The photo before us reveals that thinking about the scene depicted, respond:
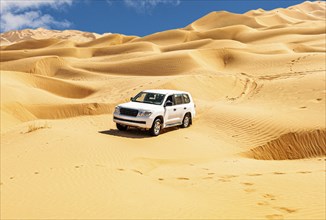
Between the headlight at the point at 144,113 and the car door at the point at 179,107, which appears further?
the car door at the point at 179,107

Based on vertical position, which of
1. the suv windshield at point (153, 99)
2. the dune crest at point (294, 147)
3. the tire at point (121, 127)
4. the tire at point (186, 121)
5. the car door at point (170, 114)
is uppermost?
the suv windshield at point (153, 99)

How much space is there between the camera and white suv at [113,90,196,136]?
13617 mm

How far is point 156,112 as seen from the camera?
1376 centimetres

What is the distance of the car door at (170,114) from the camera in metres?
14.4

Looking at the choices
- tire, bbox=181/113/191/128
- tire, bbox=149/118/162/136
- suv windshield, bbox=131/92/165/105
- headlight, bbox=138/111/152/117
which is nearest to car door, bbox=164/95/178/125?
suv windshield, bbox=131/92/165/105

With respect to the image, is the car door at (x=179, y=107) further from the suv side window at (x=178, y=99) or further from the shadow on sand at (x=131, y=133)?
the shadow on sand at (x=131, y=133)

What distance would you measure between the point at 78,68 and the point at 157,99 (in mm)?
26199

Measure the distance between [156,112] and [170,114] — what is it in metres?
0.99

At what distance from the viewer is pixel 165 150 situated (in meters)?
12.5

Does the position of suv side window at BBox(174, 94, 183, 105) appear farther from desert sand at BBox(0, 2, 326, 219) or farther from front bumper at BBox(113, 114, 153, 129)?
front bumper at BBox(113, 114, 153, 129)

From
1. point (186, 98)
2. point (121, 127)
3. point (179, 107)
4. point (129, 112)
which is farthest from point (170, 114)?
point (121, 127)

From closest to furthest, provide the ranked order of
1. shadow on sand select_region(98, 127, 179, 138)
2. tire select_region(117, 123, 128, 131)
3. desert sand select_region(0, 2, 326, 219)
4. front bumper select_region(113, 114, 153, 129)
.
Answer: desert sand select_region(0, 2, 326, 219)
front bumper select_region(113, 114, 153, 129)
shadow on sand select_region(98, 127, 179, 138)
tire select_region(117, 123, 128, 131)

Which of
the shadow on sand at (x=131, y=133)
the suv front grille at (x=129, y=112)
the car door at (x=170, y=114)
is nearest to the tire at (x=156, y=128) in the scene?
the shadow on sand at (x=131, y=133)

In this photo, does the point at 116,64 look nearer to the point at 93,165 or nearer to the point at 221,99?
the point at 221,99
